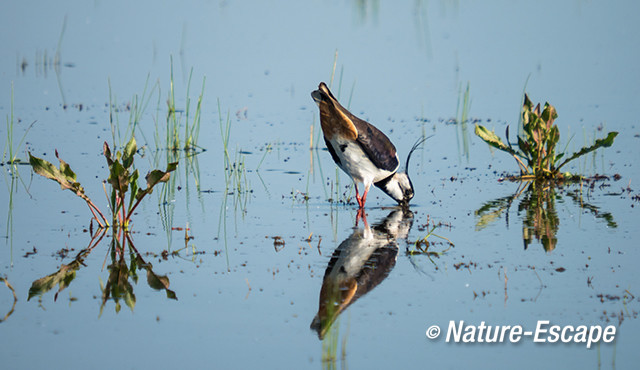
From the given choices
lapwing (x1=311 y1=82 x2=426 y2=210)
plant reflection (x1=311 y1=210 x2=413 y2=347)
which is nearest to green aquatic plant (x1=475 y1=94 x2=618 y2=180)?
lapwing (x1=311 y1=82 x2=426 y2=210)

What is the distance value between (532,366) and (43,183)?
23.9 ft

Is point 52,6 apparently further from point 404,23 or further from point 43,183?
point 43,183

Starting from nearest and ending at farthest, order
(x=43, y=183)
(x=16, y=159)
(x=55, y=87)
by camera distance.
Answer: (x=43, y=183)
(x=16, y=159)
(x=55, y=87)

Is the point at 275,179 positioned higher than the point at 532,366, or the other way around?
the point at 275,179

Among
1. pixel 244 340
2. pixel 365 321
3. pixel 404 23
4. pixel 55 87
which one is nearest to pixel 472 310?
pixel 365 321

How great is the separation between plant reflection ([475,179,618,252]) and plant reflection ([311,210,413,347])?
3.37 feet

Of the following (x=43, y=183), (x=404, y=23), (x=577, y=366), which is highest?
(x=404, y=23)

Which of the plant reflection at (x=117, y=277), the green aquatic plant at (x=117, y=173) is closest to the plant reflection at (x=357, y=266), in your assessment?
the plant reflection at (x=117, y=277)

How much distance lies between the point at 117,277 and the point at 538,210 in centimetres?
494

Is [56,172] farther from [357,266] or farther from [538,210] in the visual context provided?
[538,210]

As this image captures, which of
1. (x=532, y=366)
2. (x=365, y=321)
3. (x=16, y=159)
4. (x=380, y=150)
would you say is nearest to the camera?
(x=532, y=366)

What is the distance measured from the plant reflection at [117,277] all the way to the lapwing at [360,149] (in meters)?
2.65

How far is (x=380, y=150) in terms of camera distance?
10.2 m

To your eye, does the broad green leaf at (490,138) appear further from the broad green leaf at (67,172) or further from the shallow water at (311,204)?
the broad green leaf at (67,172)
